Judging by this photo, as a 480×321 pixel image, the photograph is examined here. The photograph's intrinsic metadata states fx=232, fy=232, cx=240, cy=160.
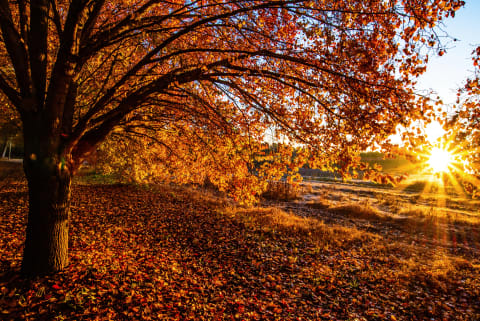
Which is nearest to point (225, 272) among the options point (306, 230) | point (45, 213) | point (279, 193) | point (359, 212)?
point (45, 213)

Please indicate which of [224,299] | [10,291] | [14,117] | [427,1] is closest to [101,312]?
[10,291]

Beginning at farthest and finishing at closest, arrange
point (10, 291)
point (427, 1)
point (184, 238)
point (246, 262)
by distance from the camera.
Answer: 1. point (184, 238)
2. point (246, 262)
3. point (10, 291)
4. point (427, 1)

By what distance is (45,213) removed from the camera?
185 inches

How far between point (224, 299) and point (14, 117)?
11.7 metres

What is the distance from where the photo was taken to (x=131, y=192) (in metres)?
16.8

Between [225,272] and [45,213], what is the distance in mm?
5011

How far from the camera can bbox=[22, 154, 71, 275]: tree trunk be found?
14.9 ft

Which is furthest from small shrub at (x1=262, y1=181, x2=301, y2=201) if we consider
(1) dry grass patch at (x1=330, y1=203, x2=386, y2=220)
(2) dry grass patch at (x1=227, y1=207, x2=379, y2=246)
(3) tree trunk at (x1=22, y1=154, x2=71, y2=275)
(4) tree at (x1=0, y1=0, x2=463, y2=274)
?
(3) tree trunk at (x1=22, y1=154, x2=71, y2=275)

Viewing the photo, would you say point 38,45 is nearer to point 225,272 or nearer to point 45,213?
point 45,213

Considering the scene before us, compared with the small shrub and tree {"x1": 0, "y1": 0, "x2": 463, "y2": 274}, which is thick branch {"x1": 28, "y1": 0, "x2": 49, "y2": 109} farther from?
the small shrub

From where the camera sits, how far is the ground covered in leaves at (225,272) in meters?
4.73

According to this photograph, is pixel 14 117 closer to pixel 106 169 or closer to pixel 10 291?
pixel 106 169

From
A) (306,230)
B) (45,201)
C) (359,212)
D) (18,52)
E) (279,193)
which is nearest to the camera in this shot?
(18,52)

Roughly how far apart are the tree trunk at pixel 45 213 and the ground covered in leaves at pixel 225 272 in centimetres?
35
